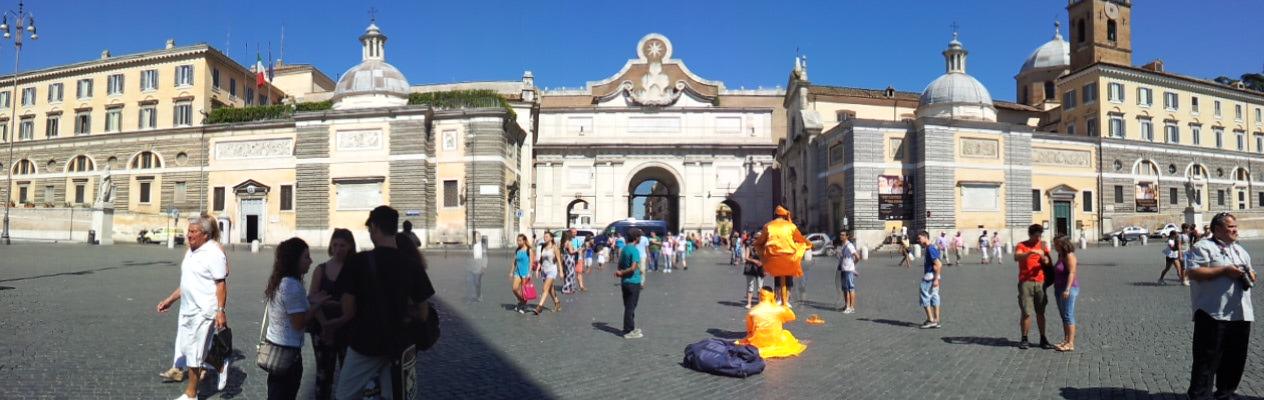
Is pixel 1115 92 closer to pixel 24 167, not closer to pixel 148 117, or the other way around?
pixel 148 117

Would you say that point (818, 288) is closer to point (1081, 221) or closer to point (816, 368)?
point (816, 368)

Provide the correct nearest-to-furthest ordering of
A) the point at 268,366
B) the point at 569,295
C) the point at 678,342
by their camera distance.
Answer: the point at 268,366
the point at 678,342
the point at 569,295

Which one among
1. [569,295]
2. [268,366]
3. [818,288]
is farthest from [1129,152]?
[268,366]

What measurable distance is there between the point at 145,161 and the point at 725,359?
45698 millimetres

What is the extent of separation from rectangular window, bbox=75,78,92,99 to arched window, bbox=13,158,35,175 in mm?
5358

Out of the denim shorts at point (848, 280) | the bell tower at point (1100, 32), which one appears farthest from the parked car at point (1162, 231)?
the denim shorts at point (848, 280)

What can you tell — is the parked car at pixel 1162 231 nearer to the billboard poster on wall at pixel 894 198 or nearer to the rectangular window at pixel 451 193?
the billboard poster on wall at pixel 894 198

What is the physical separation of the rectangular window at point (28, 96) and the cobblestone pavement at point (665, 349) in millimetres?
40553

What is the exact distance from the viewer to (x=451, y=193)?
37719 millimetres

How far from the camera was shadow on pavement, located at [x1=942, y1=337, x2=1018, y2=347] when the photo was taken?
8.73 metres

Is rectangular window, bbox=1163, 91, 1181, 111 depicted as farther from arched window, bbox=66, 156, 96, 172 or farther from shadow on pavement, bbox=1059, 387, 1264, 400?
arched window, bbox=66, 156, 96, 172

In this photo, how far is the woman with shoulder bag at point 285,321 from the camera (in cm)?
491

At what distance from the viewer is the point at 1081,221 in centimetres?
4166

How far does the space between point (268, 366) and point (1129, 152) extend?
50.0m
